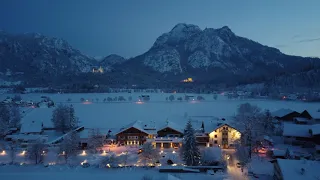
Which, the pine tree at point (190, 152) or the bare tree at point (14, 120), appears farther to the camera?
the bare tree at point (14, 120)

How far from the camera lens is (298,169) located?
51.0ft

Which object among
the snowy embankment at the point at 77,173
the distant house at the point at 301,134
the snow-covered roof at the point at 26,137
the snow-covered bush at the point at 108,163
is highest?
the distant house at the point at 301,134

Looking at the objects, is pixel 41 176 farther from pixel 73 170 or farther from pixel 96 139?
pixel 96 139

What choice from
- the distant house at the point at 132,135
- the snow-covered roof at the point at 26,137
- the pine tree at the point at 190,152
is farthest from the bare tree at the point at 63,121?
the pine tree at the point at 190,152

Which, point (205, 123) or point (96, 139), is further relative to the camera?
point (205, 123)

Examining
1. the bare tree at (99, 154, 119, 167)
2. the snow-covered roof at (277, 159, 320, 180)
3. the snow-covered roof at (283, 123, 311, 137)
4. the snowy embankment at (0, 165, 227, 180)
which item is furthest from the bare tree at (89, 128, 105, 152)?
the snow-covered roof at (283, 123, 311, 137)

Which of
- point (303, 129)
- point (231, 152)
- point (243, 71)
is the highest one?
point (243, 71)

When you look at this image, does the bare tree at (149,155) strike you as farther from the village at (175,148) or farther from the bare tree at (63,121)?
the bare tree at (63,121)

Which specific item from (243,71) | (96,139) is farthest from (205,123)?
(243,71)

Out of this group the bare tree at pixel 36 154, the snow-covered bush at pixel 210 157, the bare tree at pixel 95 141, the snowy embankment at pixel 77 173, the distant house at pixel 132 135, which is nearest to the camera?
the snowy embankment at pixel 77 173

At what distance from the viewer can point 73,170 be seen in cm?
1814

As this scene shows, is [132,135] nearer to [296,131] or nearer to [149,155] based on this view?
[149,155]

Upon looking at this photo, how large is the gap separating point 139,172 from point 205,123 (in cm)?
1411

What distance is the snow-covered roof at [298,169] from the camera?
48.8 ft
